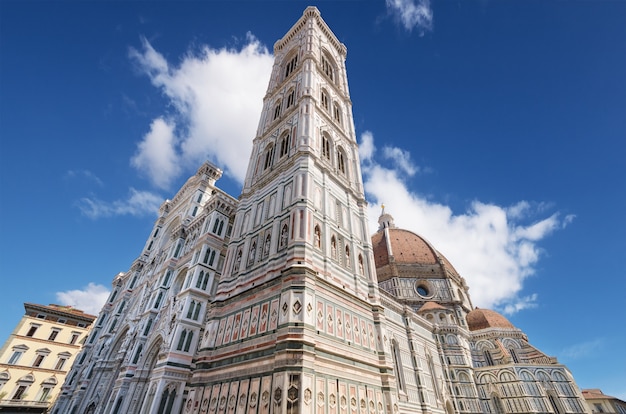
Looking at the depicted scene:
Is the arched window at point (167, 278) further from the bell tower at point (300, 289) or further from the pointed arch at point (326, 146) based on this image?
the pointed arch at point (326, 146)

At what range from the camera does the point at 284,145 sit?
2212cm

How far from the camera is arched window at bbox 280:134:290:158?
21.6 m

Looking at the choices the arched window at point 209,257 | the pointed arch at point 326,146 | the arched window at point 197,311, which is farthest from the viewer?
the pointed arch at point 326,146

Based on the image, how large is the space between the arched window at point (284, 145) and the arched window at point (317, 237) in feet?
24.5

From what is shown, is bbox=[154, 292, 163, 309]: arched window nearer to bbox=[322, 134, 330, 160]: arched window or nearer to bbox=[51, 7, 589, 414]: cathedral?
bbox=[51, 7, 589, 414]: cathedral

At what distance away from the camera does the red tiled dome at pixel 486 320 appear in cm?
4125

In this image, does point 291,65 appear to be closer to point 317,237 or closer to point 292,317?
point 317,237

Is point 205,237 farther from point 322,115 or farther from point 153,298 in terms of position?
point 322,115

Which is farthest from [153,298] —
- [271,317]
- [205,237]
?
[271,317]

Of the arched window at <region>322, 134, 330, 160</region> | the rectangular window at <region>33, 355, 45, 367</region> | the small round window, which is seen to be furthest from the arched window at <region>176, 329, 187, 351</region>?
the small round window

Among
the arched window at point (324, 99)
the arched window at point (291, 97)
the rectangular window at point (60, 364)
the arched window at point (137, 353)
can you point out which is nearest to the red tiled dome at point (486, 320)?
the arched window at point (324, 99)

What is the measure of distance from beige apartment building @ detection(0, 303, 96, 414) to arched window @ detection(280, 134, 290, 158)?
4104 cm

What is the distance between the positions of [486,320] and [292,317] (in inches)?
Answer: 1589

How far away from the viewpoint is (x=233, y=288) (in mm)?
16219
